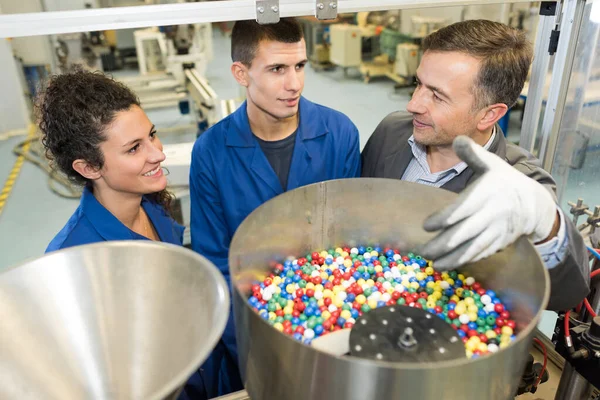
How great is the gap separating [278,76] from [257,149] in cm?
22

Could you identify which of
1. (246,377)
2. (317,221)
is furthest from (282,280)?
(246,377)

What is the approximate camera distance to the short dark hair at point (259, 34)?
1343mm

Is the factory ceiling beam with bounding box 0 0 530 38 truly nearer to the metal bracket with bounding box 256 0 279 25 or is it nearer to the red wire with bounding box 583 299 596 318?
A: the metal bracket with bounding box 256 0 279 25

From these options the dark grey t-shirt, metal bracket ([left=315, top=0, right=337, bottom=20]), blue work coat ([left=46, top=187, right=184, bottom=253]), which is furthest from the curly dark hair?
metal bracket ([left=315, top=0, right=337, bottom=20])

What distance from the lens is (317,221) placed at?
0.99 meters

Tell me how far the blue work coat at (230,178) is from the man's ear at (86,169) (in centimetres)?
30

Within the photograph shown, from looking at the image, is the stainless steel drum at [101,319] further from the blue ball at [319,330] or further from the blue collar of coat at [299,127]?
the blue collar of coat at [299,127]

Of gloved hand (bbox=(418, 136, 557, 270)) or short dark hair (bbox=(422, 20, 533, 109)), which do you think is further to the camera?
short dark hair (bbox=(422, 20, 533, 109))

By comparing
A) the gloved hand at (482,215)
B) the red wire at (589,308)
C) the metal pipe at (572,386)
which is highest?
the gloved hand at (482,215)

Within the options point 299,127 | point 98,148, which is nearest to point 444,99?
point 299,127

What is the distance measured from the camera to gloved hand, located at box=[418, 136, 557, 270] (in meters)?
0.71

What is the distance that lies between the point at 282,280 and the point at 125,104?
619 mm

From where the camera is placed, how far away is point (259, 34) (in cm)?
135

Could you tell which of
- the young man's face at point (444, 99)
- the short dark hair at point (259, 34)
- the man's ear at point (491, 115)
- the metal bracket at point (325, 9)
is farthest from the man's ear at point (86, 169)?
the man's ear at point (491, 115)
